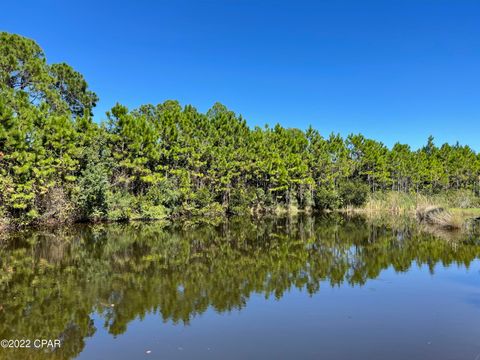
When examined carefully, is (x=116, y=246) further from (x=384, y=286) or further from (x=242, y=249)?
(x=384, y=286)

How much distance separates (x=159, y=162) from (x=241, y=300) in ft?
92.0

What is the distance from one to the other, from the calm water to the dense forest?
→ 7.48m

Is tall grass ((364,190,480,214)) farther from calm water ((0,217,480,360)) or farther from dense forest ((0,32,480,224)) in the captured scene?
calm water ((0,217,480,360))

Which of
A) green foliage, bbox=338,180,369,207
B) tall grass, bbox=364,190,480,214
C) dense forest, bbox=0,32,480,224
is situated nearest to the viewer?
dense forest, bbox=0,32,480,224

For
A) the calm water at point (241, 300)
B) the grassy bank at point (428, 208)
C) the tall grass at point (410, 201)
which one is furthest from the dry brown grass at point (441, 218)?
the tall grass at point (410, 201)

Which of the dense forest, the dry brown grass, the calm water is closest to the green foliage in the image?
the dense forest

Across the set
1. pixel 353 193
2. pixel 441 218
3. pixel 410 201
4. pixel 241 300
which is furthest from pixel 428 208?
pixel 241 300

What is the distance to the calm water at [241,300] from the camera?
25.0 ft

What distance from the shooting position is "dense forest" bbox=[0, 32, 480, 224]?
25828mm

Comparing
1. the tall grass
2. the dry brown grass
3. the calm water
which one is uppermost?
the tall grass

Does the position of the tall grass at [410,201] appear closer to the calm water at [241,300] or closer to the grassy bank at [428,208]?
the grassy bank at [428,208]

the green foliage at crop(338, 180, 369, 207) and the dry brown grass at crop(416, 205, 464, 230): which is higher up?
the green foliage at crop(338, 180, 369, 207)

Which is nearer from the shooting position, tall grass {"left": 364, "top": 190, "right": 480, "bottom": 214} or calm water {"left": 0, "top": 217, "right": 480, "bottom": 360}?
calm water {"left": 0, "top": 217, "right": 480, "bottom": 360}

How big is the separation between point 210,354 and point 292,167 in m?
40.8
